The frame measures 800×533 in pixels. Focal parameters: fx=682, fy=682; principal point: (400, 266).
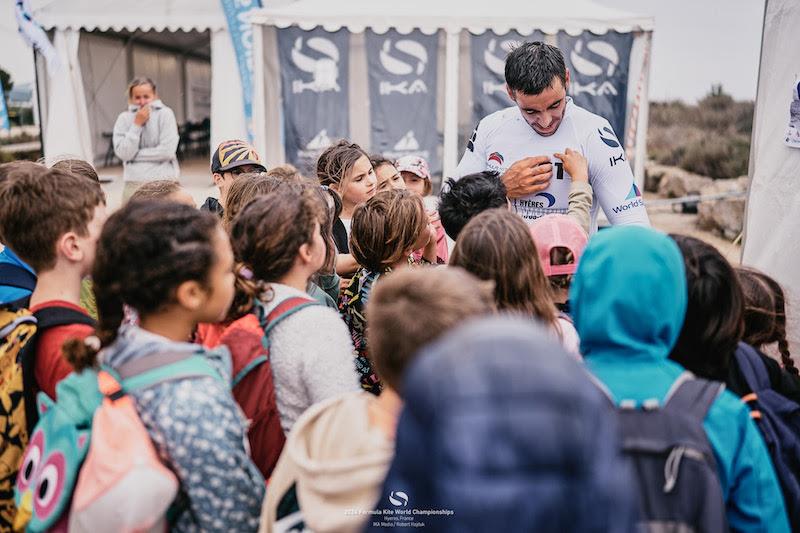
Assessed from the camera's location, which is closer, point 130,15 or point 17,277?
point 17,277

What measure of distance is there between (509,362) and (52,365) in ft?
4.71

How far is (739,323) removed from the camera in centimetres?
183

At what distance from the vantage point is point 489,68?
8.15m

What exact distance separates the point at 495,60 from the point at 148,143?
4.06 meters

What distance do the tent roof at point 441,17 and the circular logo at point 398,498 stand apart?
710 centimetres

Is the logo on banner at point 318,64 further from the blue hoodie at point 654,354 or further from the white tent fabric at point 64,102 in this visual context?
the blue hoodie at point 654,354

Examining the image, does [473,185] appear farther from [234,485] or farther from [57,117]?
[57,117]

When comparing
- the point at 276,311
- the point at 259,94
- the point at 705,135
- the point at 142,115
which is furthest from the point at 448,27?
the point at 705,135

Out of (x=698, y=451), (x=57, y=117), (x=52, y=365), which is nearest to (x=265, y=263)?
(x=52, y=365)

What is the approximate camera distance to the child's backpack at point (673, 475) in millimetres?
1338

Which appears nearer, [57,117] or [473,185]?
[473,185]

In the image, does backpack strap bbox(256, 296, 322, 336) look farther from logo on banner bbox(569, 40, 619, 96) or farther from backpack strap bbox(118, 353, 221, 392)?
logo on banner bbox(569, 40, 619, 96)

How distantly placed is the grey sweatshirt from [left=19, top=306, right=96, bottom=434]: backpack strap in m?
4.74

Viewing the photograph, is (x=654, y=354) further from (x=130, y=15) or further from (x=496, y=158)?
(x=130, y=15)
